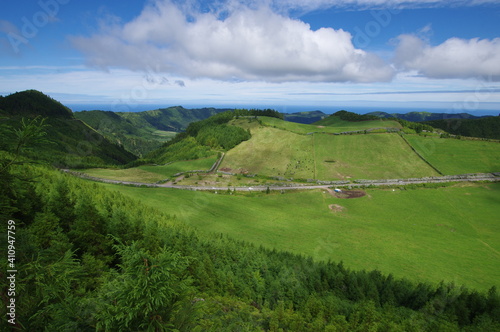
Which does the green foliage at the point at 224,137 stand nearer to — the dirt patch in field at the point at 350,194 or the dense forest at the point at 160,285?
the dirt patch in field at the point at 350,194

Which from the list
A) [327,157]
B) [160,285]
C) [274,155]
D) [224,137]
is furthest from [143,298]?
[224,137]

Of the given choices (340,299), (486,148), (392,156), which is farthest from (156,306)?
(486,148)

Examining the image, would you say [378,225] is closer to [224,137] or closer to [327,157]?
[327,157]

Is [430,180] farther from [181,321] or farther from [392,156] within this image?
[181,321]

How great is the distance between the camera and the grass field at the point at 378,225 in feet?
156

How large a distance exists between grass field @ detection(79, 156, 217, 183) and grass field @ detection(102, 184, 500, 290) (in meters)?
25.2

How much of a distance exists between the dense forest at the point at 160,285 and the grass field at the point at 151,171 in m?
59.6

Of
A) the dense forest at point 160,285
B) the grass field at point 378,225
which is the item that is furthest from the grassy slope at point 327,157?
the dense forest at point 160,285

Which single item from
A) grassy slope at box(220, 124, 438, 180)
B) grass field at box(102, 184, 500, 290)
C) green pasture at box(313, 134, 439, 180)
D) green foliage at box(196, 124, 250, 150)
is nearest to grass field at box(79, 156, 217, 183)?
grassy slope at box(220, 124, 438, 180)

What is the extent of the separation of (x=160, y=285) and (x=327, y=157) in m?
118

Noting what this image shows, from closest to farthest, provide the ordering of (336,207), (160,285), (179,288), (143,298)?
(143,298) → (160,285) → (179,288) → (336,207)

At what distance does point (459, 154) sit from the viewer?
111 m

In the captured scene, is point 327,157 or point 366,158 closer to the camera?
point 366,158

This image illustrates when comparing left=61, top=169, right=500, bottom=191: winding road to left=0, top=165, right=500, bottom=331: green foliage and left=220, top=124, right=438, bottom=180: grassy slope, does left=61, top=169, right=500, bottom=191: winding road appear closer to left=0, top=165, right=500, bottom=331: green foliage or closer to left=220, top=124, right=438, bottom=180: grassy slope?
left=220, top=124, right=438, bottom=180: grassy slope
